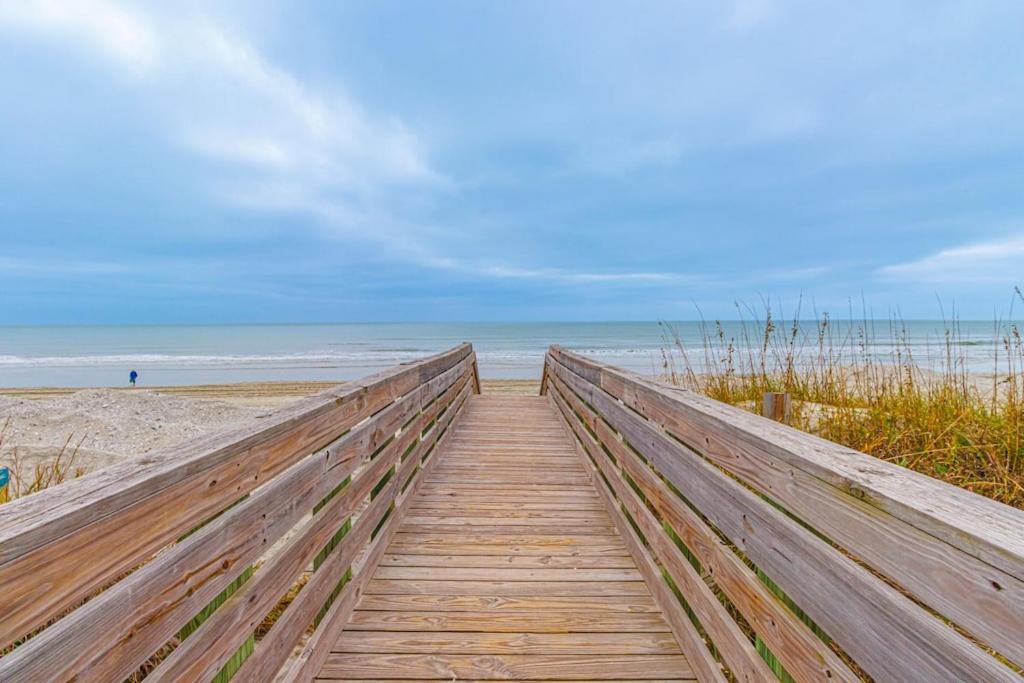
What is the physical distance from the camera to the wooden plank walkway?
1988 millimetres

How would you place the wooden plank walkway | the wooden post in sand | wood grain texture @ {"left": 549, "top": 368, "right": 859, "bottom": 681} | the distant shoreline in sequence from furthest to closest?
the distant shoreline
the wooden post in sand
the wooden plank walkway
wood grain texture @ {"left": 549, "top": 368, "right": 859, "bottom": 681}

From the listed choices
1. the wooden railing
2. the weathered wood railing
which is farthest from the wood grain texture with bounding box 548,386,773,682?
the weathered wood railing

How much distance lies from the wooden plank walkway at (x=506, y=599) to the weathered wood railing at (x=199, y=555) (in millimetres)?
232

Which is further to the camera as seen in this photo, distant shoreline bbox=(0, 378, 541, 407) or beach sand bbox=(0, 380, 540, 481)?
distant shoreline bbox=(0, 378, 541, 407)

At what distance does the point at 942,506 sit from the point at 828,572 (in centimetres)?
35

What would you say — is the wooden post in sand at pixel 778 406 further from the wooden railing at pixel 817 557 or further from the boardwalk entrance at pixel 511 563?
the wooden railing at pixel 817 557

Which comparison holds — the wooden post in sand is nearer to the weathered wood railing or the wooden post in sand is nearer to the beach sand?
the weathered wood railing

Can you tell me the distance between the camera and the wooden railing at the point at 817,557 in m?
0.75

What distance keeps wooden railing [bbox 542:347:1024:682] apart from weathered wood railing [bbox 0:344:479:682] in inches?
54.7

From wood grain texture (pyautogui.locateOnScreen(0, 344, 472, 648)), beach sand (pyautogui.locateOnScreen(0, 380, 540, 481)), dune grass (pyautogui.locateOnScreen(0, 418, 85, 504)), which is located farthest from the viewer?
beach sand (pyautogui.locateOnScreen(0, 380, 540, 481))

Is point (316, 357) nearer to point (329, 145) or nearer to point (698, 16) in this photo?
point (329, 145)

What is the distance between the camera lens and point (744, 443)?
1.55m

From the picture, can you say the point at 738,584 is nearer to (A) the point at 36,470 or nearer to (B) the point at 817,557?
(B) the point at 817,557

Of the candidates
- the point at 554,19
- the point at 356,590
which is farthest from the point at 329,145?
the point at 356,590
